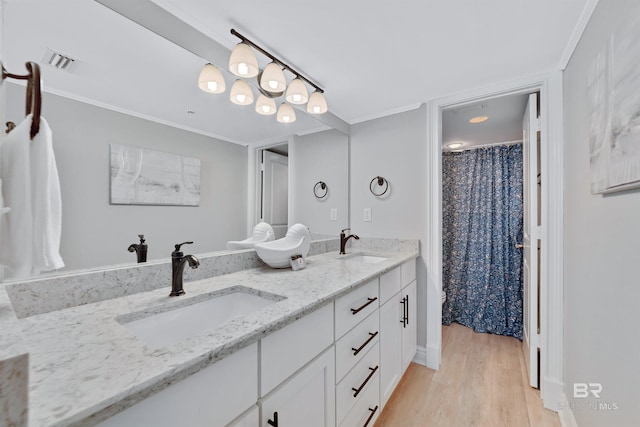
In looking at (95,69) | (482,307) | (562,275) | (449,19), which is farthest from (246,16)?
(482,307)

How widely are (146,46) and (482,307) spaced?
3.47m

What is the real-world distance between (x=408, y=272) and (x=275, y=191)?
1140 mm

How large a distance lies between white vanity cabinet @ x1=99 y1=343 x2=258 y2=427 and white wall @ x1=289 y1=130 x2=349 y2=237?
1214 millimetres

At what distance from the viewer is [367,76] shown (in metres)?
1.75

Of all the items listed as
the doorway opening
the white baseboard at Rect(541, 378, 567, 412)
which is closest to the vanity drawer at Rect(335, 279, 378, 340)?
the white baseboard at Rect(541, 378, 567, 412)

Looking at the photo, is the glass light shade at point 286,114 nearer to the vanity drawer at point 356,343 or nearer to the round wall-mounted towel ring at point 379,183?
the round wall-mounted towel ring at point 379,183

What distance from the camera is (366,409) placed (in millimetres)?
1347

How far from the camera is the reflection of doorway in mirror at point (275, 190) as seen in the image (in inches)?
64.4

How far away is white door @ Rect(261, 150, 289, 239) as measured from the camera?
1644mm

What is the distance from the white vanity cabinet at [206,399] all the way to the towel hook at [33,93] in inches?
28.0

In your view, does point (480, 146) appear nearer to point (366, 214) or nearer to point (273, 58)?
point (366, 214)

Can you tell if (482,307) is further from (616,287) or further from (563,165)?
(616,287)

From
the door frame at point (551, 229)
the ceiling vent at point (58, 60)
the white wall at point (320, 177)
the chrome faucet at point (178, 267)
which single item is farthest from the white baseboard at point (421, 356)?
the ceiling vent at point (58, 60)

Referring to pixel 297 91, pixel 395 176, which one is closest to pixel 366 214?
pixel 395 176
